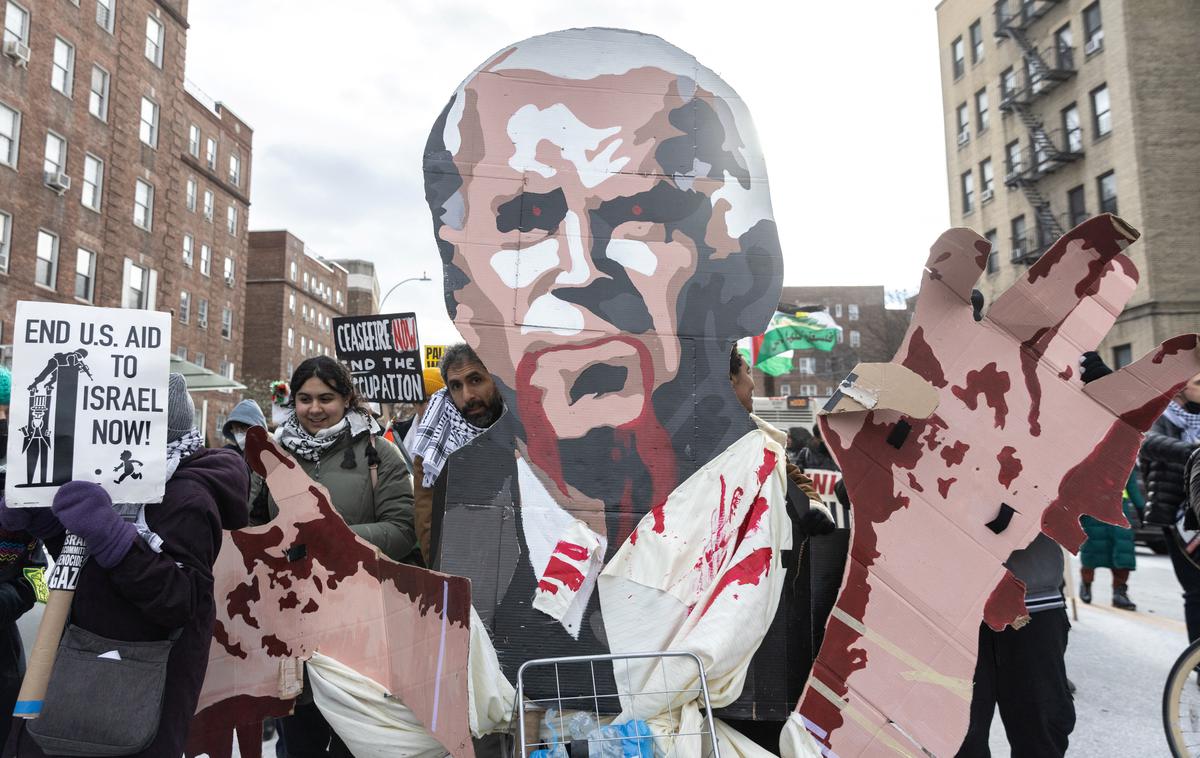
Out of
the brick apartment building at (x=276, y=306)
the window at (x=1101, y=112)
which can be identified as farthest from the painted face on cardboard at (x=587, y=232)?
the brick apartment building at (x=276, y=306)

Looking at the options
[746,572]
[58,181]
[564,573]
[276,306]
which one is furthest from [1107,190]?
[276,306]

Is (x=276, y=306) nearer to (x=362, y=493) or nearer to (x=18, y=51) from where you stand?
(x=18, y=51)

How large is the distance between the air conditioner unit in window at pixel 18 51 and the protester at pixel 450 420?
83.9 ft

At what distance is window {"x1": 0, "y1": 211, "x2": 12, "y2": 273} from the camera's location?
22.9m

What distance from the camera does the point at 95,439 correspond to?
2535mm

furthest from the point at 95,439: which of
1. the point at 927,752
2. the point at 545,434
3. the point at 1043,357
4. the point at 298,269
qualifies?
the point at 298,269

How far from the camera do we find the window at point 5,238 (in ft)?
75.0

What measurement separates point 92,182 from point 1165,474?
29.6 metres

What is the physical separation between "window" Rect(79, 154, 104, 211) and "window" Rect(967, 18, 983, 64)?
31.1 m

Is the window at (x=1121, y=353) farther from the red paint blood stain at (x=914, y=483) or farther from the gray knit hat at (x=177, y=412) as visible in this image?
the gray knit hat at (x=177, y=412)

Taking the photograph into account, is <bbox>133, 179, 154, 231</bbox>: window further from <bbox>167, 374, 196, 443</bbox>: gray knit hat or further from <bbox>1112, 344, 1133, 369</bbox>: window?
<bbox>1112, 344, 1133, 369</bbox>: window

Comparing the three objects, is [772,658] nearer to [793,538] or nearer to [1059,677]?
[793,538]

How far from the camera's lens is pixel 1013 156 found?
3092cm

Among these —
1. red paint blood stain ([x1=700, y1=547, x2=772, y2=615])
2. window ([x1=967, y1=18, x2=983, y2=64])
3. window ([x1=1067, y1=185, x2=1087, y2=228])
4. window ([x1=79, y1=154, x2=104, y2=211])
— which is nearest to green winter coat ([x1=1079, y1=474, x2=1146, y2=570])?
red paint blood stain ([x1=700, y1=547, x2=772, y2=615])
